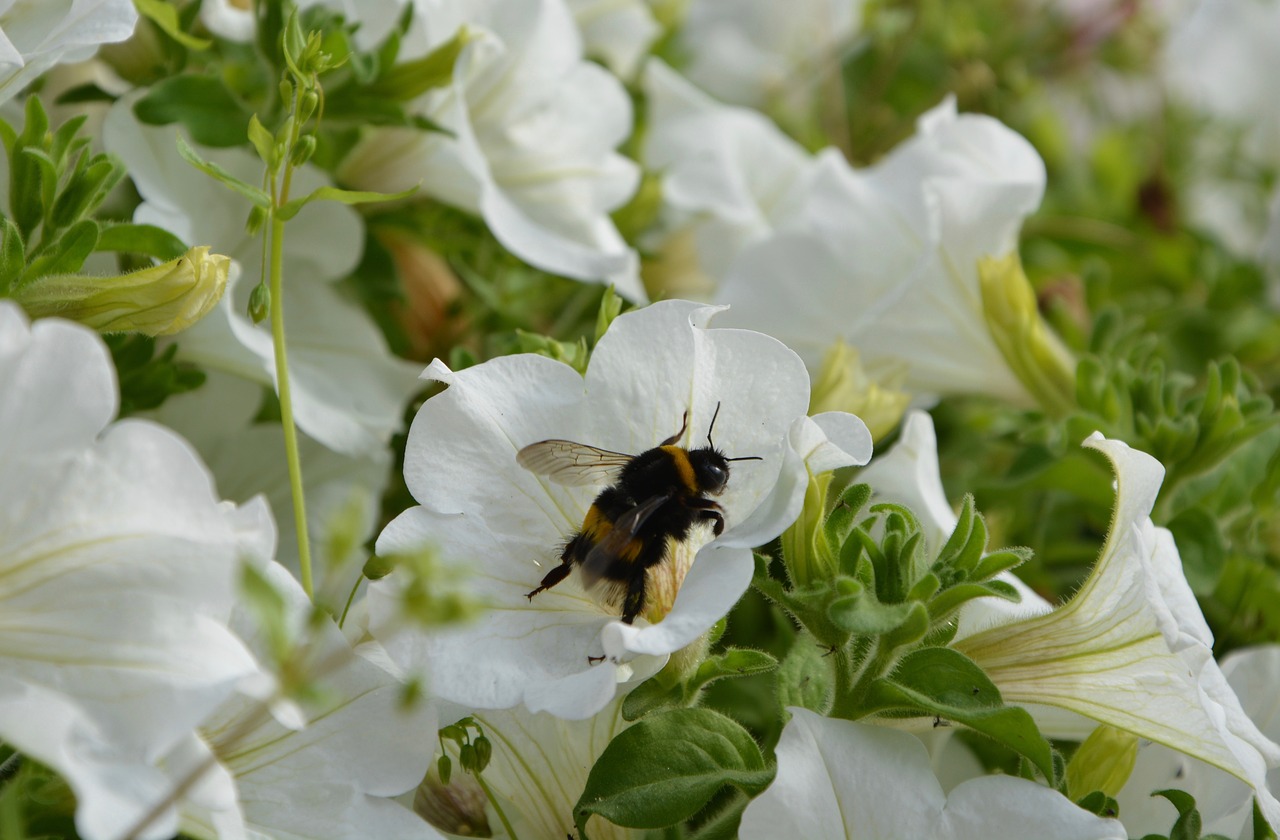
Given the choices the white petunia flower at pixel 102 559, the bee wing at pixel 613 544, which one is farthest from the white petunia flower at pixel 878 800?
the white petunia flower at pixel 102 559

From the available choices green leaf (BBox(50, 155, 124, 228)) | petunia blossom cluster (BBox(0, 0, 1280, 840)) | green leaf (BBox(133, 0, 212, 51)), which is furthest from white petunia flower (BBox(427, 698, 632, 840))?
green leaf (BBox(133, 0, 212, 51))

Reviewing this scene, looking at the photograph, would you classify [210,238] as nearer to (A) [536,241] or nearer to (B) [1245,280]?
(A) [536,241]

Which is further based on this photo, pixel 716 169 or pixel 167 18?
pixel 716 169

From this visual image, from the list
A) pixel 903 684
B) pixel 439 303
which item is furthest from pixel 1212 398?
pixel 439 303

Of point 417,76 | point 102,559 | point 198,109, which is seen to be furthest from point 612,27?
point 102,559

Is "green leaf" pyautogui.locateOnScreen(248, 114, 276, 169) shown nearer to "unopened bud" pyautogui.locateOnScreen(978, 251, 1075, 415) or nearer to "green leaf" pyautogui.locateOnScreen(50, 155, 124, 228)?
"green leaf" pyautogui.locateOnScreen(50, 155, 124, 228)

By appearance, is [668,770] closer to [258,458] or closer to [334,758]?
[334,758]
